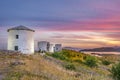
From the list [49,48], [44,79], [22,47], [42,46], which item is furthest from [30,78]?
[49,48]

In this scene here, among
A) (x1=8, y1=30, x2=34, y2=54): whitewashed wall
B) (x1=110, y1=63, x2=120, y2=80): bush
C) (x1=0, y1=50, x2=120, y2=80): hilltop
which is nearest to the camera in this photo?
(x1=0, y1=50, x2=120, y2=80): hilltop

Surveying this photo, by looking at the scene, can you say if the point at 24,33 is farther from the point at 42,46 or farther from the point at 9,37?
the point at 42,46

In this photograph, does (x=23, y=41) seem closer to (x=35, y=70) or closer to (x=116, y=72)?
(x=35, y=70)

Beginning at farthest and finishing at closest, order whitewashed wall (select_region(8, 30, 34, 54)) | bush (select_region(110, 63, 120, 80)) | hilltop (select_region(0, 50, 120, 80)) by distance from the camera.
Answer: whitewashed wall (select_region(8, 30, 34, 54))
bush (select_region(110, 63, 120, 80))
hilltop (select_region(0, 50, 120, 80))

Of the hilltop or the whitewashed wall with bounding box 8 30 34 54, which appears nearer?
the hilltop

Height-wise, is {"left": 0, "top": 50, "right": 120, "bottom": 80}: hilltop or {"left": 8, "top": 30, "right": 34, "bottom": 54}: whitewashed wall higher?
{"left": 8, "top": 30, "right": 34, "bottom": 54}: whitewashed wall

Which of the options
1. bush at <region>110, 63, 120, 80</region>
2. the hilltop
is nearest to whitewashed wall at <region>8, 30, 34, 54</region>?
the hilltop

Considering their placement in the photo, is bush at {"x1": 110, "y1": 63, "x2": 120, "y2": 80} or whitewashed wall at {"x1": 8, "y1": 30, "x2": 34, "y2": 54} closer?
bush at {"x1": 110, "y1": 63, "x2": 120, "y2": 80}

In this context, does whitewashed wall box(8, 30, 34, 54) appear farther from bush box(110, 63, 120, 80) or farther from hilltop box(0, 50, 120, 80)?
bush box(110, 63, 120, 80)

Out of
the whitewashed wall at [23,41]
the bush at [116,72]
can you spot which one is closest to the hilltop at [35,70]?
the bush at [116,72]

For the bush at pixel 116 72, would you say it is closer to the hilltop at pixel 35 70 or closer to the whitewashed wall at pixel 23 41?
the hilltop at pixel 35 70

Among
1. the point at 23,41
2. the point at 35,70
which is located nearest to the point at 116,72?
the point at 35,70

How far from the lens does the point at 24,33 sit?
54.1 meters

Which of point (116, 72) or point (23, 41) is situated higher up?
point (23, 41)
